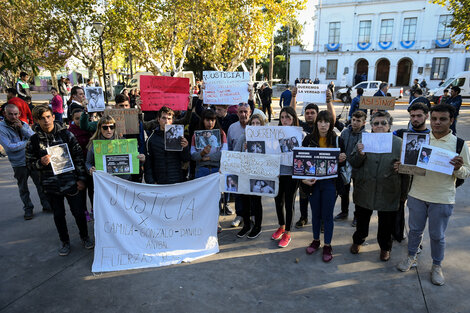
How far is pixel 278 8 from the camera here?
17297 millimetres

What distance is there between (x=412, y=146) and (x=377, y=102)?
4.24 m

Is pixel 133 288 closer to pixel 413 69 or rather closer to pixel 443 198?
pixel 443 198

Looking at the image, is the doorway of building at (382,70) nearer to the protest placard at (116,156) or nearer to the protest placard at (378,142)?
the protest placard at (378,142)

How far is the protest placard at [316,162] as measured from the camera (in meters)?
3.62

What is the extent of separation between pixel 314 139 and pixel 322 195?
710 mm

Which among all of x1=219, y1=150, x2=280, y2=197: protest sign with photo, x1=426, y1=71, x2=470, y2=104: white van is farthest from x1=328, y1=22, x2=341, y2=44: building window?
x1=219, y1=150, x2=280, y2=197: protest sign with photo

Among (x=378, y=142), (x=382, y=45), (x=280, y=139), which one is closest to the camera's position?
(x=378, y=142)

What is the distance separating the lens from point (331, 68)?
131 ft

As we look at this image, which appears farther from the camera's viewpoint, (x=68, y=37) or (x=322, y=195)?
(x=68, y=37)

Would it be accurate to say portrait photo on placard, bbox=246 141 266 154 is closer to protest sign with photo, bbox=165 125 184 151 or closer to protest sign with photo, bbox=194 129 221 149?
protest sign with photo, bbox=194 129 221 149

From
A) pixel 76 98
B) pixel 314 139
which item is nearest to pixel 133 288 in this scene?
pixel 314 139

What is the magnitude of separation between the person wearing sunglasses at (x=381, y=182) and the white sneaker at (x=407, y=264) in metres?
0.21

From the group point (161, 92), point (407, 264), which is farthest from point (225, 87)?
point (407, 264)

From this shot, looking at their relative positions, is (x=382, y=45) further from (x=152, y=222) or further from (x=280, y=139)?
(x=152, y=222)
